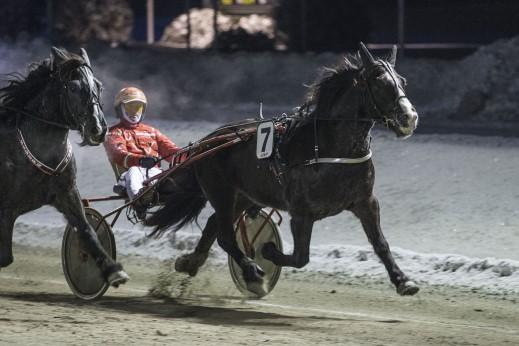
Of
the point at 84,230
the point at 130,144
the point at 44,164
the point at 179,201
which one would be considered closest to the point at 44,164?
the point at 44,164

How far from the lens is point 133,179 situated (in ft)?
34.9

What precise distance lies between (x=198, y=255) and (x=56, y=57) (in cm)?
205

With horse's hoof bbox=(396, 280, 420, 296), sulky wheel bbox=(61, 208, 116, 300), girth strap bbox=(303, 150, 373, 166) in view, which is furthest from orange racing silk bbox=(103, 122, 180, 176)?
horse's hoof bbox=(396, 280, 420, 296)

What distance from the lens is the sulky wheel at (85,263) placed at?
1022 centimetres

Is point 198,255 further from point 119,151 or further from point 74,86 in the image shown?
point 74,86

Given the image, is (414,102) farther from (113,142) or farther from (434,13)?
(113,142)

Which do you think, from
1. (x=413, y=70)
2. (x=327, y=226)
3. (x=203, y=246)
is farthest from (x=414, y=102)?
(x=203, y=246)

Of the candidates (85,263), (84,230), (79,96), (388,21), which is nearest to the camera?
(79,96)

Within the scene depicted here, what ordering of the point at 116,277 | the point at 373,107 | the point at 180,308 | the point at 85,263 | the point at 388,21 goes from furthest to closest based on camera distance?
the point at 388,21, the point at 85,263, the point at 180,308, the point at 116,277, the point at 373,107

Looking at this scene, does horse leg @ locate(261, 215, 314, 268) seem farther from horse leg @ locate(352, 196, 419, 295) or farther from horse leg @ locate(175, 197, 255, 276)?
horse leg @ locate(175, 197, 255, 276)

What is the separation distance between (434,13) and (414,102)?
313cm

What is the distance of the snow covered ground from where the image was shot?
1114 centimetres

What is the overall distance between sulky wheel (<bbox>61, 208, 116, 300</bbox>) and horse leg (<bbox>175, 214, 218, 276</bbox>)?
579mm

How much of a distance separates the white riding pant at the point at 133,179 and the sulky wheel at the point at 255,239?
816 millimetres
